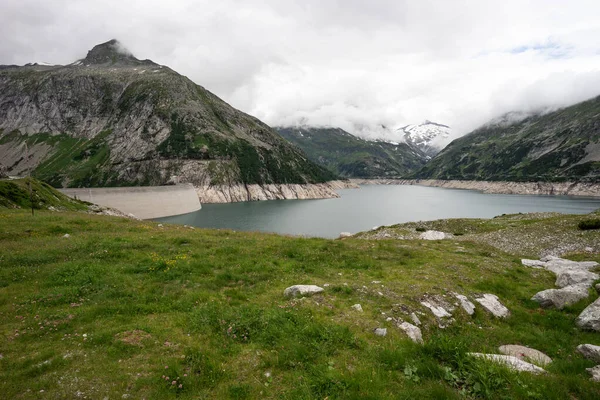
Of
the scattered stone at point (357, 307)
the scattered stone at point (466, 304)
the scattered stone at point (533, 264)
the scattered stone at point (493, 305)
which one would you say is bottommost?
the scattered stone at point (533, 264)

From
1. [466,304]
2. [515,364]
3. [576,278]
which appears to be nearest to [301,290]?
[466,304]

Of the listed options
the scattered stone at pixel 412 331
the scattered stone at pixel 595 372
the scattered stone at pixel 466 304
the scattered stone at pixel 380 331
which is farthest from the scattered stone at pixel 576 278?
the scattered stone at pixel 380 331

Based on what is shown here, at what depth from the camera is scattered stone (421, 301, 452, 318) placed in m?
11.8

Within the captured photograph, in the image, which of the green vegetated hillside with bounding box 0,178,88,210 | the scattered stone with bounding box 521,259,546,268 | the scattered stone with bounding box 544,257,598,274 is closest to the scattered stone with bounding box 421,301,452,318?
the scattered stone with bounding box 544,257,598,274

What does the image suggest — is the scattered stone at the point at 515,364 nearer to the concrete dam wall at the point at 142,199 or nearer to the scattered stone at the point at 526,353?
the scattered stone at the point at 526,353

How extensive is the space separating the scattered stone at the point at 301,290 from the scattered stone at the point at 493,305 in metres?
7.30

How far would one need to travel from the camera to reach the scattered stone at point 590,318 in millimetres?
10898

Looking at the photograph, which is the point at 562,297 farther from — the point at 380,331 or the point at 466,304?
the point at 380,331

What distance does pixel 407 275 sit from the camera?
53.0ft

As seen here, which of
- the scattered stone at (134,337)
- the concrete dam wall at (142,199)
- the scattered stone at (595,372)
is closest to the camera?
the scattered stone at (595,372)

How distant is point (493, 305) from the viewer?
13.3 meters

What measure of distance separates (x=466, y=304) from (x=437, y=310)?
185 centimetres

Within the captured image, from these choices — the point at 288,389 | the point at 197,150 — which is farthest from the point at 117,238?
the point at 197,150

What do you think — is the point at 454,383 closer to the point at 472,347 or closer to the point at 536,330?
the point at 472,347
